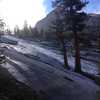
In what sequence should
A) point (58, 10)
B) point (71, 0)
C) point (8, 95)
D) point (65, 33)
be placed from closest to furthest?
1. point (8, 95)
2. point (71, 0)
3. point (58, 10)
4. point (65, 33)

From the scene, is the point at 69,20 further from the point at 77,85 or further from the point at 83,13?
the point at 77,85

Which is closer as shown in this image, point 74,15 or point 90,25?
point 74,15

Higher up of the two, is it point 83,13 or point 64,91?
point 83,13

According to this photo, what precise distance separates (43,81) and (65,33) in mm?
17365

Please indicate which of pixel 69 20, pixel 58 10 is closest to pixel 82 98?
pixel 69 20

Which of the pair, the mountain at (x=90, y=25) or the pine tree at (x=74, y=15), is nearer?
the pine tree at (x=74, y=15)

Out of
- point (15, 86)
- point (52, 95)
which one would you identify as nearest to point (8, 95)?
point (15, 86)

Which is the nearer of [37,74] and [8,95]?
[8,95]

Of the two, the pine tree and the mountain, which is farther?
the mountain

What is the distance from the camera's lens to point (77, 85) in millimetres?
17844

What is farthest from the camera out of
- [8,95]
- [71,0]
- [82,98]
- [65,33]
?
[65,33]

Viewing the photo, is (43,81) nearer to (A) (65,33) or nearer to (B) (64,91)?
(B) (64,91)

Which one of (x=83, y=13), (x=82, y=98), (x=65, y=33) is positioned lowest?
(x=82, y=98)

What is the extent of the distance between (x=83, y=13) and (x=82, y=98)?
1634 centimetres
